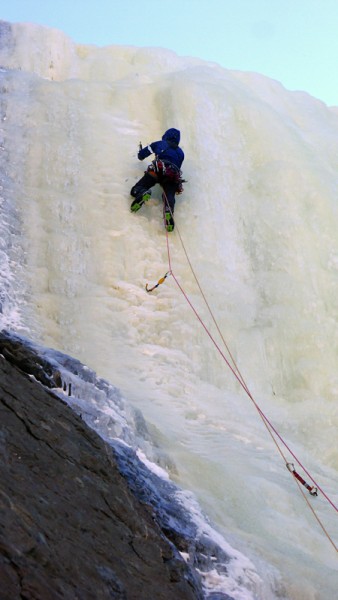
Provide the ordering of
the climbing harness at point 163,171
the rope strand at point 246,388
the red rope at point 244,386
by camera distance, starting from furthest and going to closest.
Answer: the climbing harness at point 163,171
the red rope at point 244,386
the rope strand at point 246,388

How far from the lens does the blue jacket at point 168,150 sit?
8.55 m

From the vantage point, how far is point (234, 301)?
799 cm

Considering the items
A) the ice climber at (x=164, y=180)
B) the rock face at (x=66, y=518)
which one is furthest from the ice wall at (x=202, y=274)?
the rock face at (x=66, y=518)

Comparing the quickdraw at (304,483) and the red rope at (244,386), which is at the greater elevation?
the red rope at (244,386)

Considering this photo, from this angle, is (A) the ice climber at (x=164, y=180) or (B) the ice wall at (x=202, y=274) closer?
(B) the ice wall at (x=202, y=274)

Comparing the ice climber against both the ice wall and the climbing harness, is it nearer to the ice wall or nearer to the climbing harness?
the climbing harness

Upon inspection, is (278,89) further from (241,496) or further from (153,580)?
(153,580)

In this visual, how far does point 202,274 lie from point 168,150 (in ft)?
5.76

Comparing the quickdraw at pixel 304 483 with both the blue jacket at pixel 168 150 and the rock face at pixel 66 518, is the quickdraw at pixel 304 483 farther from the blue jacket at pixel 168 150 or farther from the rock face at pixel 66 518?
the blue jacket at pixel 168 150

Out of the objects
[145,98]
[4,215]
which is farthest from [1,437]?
[145,98]

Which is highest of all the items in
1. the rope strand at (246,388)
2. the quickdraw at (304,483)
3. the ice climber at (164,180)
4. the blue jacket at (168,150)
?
the blue jacket at (168,150)

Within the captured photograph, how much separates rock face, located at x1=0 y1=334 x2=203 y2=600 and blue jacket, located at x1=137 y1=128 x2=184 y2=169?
5.49 meters

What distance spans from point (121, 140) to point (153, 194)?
5.01 ft

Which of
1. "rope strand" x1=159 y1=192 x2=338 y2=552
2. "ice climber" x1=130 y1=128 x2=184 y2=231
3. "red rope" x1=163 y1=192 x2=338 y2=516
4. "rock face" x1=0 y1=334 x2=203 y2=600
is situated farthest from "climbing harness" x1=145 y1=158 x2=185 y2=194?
"rock face" x1=0 y1=334 x2=203 y2=600
